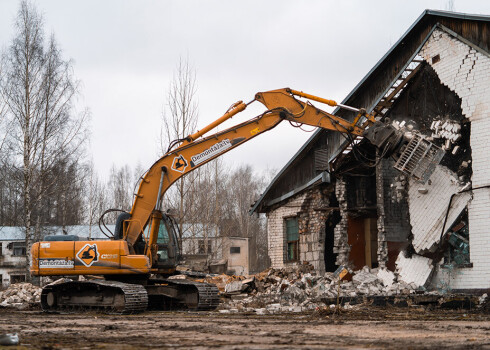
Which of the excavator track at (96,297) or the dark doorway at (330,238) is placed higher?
the dark doorway at (330,238)

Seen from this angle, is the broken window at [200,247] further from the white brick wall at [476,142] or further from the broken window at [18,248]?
the white brick wall at [476,142]

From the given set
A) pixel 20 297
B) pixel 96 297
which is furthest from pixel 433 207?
pixel 20 297

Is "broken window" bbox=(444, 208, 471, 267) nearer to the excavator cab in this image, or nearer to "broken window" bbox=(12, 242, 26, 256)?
the excavator cab

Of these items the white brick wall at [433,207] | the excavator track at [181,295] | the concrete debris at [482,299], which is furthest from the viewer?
the white brick wall at [433,207]

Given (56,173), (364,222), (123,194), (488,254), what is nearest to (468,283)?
(488,254)

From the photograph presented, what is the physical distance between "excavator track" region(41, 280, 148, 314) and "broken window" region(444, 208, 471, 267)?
23.8ft

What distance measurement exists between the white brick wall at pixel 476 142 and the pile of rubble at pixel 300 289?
1588mm

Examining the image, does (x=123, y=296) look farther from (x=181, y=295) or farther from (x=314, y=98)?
(x=314, y=98)

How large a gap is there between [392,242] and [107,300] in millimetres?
7765

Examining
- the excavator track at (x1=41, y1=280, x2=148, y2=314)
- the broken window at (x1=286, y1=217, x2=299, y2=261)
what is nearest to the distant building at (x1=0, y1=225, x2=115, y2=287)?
the broken window at (x1=286, y1=217, x2=299, y2=261)

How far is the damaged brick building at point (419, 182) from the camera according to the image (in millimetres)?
15312

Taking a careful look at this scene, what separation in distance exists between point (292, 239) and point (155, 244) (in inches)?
308

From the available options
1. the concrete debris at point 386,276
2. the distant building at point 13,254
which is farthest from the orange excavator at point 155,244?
the distant building at point 13,254

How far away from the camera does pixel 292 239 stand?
72.0 feet
